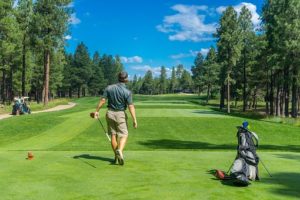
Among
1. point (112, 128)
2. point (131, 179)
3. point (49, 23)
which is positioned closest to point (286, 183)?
point (131, 179)

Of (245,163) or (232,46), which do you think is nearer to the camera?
(245,163)

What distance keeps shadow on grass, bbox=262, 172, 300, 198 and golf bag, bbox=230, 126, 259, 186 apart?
41 cm

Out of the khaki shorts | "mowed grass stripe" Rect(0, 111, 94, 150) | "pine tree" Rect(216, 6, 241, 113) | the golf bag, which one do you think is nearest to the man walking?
the khaki shorts

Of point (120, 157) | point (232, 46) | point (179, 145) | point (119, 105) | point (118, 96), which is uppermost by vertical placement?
point (232, 46)

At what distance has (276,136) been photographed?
32.8m

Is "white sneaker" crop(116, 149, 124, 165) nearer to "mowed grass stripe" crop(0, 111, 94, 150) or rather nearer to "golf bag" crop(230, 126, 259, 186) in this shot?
"golf bag" crop(230, 126, 259, 186)

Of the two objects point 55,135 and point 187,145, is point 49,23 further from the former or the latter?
point 187,145

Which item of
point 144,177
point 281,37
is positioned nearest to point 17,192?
point 144,177

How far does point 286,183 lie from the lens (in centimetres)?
864

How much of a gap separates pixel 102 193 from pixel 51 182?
135 centimetres

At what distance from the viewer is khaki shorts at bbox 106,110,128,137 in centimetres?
1042

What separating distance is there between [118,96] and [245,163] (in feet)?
12.0

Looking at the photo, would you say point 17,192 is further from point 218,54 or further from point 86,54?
point 86,54

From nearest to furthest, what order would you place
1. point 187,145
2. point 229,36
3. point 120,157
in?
point 120,157
point 187,145
point 229,36
